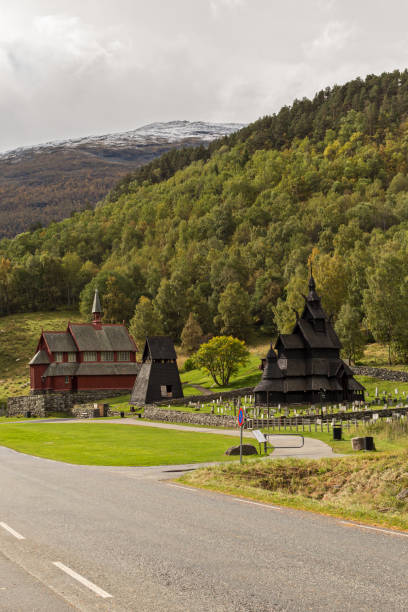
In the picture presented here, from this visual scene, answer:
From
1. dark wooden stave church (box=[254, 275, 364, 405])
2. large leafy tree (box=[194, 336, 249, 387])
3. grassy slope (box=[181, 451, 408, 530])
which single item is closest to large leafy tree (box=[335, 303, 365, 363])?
dark wooden stave church (box=[254, 275, 364, 405])

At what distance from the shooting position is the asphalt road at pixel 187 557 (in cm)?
927

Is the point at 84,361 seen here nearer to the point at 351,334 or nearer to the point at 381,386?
the point at 351,334

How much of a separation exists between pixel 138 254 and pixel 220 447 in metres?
155

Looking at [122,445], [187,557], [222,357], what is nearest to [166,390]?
[222,357]

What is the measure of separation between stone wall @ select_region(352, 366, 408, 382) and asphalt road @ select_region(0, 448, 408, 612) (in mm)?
60781

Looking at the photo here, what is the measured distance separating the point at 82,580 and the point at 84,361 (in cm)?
8528

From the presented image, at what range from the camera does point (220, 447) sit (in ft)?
122

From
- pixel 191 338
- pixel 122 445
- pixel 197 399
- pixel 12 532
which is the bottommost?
pixel 122 445

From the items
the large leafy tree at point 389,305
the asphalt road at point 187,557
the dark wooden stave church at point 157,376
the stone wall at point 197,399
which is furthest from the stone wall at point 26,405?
the asphalt road at point 187,557

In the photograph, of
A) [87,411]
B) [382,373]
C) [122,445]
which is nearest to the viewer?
[122,445]

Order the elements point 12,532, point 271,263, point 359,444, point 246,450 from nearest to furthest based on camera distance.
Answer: point 12,532, point 246,450, point 359,444, point 271,263

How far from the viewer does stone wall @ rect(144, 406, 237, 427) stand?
55.3 metres

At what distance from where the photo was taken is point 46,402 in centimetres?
8625

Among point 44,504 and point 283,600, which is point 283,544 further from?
A: point 44,504
